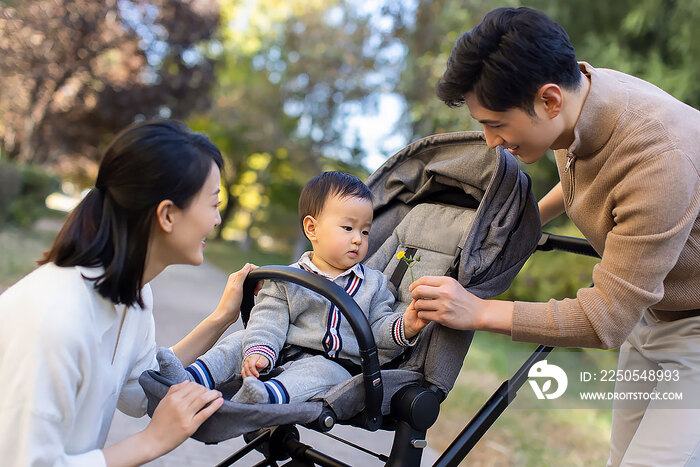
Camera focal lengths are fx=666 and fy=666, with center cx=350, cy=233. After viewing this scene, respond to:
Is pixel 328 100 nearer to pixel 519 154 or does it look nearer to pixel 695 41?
pixel 695 41

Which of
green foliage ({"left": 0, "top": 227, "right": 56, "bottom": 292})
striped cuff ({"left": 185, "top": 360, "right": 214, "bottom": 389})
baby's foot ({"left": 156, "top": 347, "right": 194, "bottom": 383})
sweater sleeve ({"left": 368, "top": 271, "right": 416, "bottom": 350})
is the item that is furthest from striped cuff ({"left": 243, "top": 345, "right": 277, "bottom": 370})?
green foliage ({"left": 0, "top": 227, "right": 56, "bottom": 292})

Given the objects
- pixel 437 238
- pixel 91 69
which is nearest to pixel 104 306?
pixel 437 238

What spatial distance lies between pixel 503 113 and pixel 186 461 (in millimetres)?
2608

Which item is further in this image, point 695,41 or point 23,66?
point 23,66

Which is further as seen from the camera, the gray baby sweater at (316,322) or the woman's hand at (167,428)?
the gray baby sweater at (316,322)

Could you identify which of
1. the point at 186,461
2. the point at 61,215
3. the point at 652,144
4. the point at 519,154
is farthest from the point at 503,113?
the point at 61,215

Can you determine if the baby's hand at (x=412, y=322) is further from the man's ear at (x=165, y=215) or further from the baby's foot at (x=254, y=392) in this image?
the man's ear at (x=165, y=215)

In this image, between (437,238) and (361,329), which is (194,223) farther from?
(437,238)

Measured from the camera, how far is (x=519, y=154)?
2.01 meters

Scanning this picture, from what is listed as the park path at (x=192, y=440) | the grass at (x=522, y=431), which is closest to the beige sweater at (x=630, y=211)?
the park path at (x=192, y=440)

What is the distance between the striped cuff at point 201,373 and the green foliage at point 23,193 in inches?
374

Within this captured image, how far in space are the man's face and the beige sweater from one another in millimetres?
101

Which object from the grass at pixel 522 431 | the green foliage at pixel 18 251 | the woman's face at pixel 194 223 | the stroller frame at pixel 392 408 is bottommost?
the grass at pixel 522 431

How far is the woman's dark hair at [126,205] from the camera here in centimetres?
160
